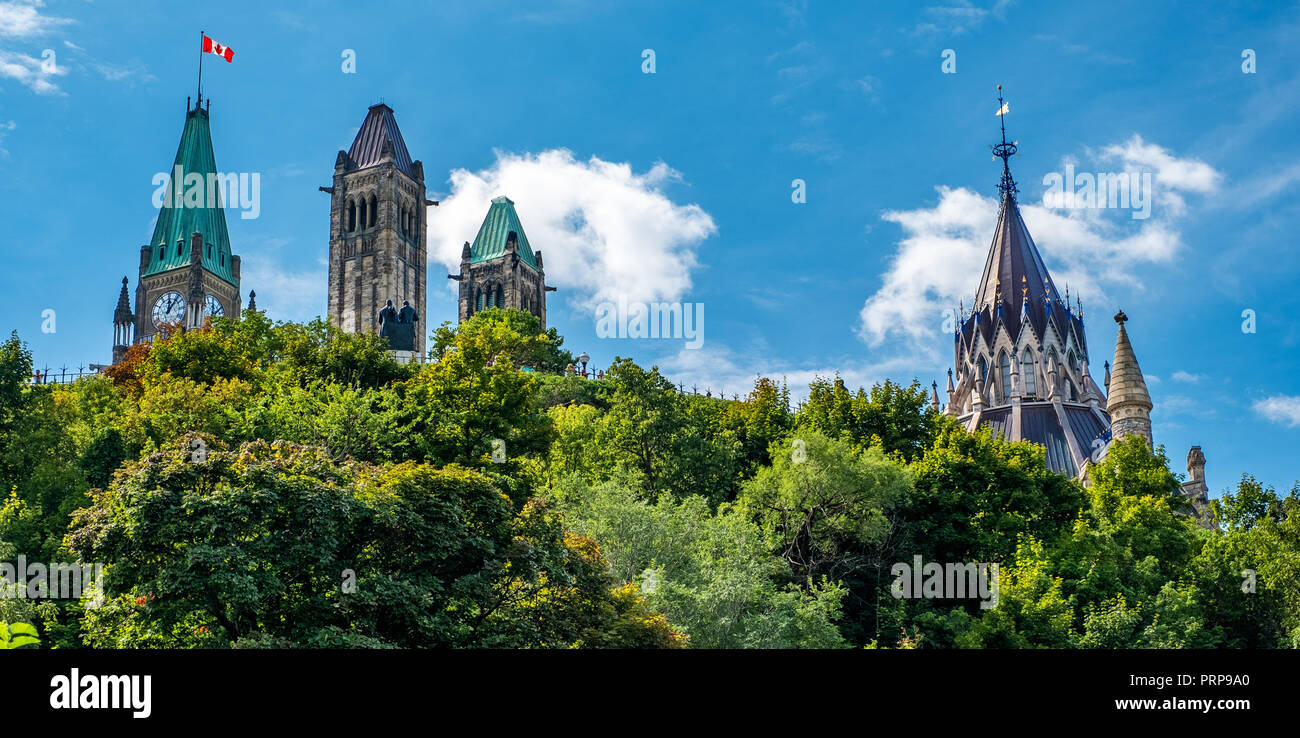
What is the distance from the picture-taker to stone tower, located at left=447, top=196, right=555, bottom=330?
459ft

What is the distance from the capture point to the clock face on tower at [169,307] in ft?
420

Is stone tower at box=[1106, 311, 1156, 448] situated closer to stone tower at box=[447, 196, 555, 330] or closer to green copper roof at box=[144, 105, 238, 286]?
stone tower at box=[447, 196, 555, 330]

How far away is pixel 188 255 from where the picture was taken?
13038 centimetres

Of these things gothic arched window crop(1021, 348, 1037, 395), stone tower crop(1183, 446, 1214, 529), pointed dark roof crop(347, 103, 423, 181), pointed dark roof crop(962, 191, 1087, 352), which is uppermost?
pointed dark roof crop(347, 103, 423, 181)

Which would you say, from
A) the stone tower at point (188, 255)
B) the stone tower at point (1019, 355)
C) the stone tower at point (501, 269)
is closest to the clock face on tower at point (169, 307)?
the stone tower at point (188, 255)

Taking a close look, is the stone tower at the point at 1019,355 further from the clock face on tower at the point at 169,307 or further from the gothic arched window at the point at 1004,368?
the clock face on tower at the point at 169,307

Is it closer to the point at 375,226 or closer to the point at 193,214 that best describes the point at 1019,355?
Answer: the point at 375,226

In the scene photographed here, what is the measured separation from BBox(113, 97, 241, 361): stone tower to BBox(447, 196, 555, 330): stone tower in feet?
81.3

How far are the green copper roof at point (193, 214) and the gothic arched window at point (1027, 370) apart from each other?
79.7 m

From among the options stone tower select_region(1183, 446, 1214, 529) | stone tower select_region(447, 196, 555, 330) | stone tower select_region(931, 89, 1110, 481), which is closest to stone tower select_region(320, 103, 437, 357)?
stone tower select_region(447, 196, 555, 330)

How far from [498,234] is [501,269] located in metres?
5.89
